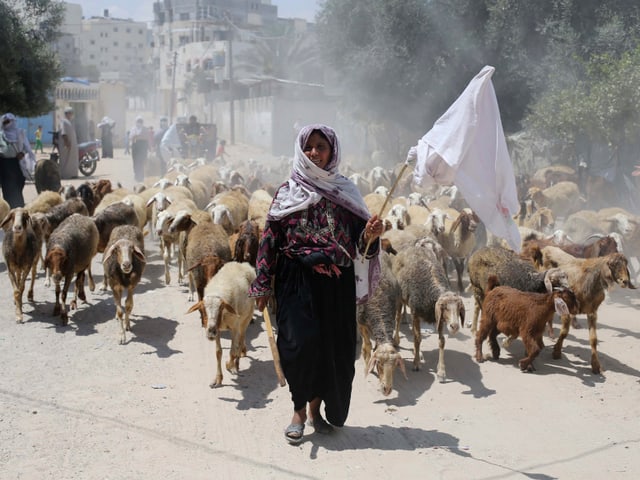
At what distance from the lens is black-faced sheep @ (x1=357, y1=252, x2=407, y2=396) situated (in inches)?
228

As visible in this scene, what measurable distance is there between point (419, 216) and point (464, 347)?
3.99 meters

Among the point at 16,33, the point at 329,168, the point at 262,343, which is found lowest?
the point at 262,343

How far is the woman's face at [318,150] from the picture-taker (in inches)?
185

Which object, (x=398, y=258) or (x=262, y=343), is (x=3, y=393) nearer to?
(x=262, y=343)

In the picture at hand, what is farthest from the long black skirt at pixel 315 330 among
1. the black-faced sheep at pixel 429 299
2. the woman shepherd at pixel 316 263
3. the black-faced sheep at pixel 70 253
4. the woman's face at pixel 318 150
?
the black-faced sheep at pixel 70 253

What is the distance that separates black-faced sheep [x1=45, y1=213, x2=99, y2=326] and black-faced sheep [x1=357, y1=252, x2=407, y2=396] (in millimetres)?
3477

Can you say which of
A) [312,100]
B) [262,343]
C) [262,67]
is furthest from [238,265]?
[262,67]

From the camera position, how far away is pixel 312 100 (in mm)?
37938

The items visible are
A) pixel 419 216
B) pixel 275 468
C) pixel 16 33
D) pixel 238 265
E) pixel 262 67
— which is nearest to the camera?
pixel 275 468

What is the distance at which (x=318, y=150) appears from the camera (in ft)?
15.4

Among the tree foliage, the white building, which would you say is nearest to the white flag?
the tree foliage

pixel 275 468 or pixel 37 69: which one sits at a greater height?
pixel 37 69

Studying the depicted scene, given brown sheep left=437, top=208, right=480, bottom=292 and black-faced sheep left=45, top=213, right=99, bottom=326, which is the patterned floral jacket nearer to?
black-faced sheep left=45, top=213, right=99, bottom=326

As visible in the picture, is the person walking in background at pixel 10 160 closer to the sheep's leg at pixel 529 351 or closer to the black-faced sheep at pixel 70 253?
the black-faced sheep at pixel 70 253
